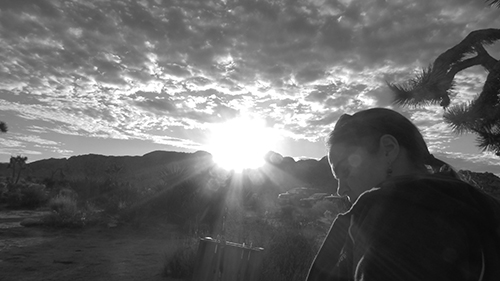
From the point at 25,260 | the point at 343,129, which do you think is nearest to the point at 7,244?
the point at 25,260

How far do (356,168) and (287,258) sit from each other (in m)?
5.05

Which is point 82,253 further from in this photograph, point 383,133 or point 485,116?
point 485,116

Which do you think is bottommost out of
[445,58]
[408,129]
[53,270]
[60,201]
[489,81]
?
[53,270]

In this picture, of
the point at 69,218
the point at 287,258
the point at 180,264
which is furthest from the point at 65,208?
the point at 287,258

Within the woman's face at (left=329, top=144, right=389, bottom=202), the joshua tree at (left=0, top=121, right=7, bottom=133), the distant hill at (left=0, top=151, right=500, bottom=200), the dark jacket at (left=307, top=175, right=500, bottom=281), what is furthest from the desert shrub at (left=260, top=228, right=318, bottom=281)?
the joshua tree at (left=0, top=121, right=7, bottom=133)

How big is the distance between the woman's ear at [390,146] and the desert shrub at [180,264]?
528cm

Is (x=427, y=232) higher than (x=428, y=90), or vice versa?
(x=428, y=90)

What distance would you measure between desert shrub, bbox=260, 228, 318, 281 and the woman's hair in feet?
14.7

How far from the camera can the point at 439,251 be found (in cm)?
72

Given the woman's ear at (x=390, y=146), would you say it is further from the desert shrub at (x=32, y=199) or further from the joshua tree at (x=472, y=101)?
the desert shrub at (x=32, y=199)

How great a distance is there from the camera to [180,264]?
5.88 m

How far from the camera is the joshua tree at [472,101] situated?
8109 mm

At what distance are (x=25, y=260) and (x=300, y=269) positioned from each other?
18.3 ft

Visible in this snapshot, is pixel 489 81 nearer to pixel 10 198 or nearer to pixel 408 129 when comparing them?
pixel 408 129
